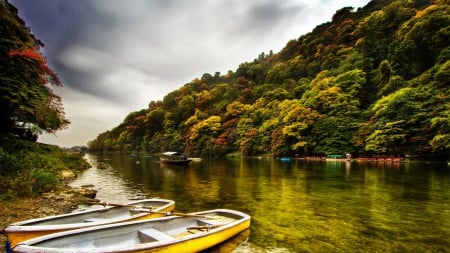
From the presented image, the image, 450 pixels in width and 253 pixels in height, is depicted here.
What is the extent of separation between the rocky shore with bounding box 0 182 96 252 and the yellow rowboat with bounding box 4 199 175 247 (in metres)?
1.01

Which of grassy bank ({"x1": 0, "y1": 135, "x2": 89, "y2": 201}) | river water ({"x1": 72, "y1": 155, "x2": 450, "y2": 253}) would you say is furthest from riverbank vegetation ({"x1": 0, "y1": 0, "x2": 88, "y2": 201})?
river water ({"x1": 72, "y1": 155, "x2": 450, "y2": 253})

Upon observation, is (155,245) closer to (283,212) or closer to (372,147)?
(283,212)

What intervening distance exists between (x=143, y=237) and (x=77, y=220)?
3.20 metres

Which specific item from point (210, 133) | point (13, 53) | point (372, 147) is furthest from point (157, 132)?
point (13, 53)

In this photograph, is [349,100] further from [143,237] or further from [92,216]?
[143,237]

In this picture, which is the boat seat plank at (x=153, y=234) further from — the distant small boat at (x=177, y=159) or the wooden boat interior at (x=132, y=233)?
the distant small boat at (x=177, y=159)

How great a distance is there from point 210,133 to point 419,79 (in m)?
51.9

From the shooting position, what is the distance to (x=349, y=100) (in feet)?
187

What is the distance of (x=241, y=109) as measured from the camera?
83.2m

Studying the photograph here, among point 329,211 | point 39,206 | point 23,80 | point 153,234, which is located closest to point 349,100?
point 329,211

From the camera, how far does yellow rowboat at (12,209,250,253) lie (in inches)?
253

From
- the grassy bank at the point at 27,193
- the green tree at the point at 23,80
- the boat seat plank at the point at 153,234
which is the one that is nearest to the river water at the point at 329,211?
the boat seat plank at the point at 153,234

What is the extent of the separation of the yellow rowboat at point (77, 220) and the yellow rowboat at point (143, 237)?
3.73ft

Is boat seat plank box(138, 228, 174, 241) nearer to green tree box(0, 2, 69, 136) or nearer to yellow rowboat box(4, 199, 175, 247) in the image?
yellow rowboat box(4, 199, 175, 247)
